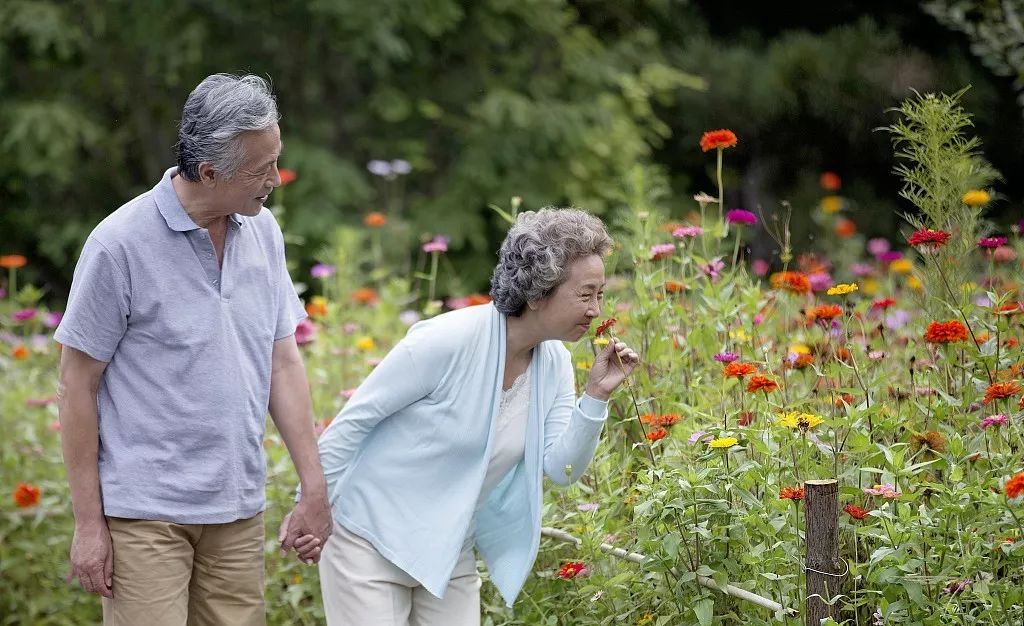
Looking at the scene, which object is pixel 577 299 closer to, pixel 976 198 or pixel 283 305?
pixel 283 305

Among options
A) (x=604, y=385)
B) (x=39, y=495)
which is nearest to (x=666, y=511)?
(x=604, y=385)

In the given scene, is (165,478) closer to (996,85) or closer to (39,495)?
(39,495)

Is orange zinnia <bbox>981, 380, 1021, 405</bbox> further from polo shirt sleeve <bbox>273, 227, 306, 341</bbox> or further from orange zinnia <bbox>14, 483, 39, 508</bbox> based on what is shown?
orange zinnia <bbox>14, 483, 39, 508</bbox>

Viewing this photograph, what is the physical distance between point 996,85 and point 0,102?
7247 millimetres

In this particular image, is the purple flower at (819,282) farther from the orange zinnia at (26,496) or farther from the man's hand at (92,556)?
the orange zinnia at (26,496)

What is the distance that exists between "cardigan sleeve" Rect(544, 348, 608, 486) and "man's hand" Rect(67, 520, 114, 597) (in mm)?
907

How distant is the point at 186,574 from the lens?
2.42 meters

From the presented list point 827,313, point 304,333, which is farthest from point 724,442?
point 304,333

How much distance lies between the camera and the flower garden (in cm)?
246

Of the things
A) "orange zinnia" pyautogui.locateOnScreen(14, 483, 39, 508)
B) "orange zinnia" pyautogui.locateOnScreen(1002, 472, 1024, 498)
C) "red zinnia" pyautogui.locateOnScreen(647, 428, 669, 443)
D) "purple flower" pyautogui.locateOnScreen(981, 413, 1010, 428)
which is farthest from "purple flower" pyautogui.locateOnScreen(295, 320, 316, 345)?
"orange zinnia" pyautogui.locateOnScreen(1002, 472, 1024, 498)

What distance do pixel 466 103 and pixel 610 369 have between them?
6613 millimetres

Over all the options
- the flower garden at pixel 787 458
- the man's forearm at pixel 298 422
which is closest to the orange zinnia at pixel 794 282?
the flower garden at pixel 787 458

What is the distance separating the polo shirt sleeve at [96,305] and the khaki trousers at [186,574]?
1.15 feet

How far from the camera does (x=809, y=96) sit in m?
9.45
